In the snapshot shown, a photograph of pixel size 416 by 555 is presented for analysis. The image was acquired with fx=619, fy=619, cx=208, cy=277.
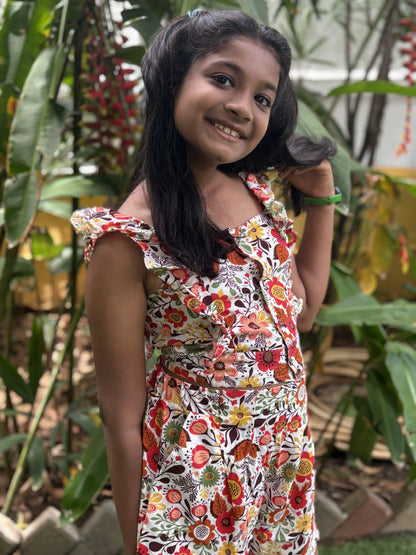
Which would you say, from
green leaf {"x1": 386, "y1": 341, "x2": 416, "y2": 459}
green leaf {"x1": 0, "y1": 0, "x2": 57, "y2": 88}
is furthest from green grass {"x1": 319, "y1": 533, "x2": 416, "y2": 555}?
green leaf {"x1": 0, "y1": 0, "x2": 57, "y2": 88}

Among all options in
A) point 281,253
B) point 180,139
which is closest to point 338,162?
point 281,253

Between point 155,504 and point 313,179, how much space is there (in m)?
0.47

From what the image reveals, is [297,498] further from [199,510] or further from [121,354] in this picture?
[121,354]

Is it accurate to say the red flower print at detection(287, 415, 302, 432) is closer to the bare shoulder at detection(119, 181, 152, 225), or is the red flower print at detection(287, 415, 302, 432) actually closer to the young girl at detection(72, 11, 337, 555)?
the young girl at detection(72, 11, 337, 555)

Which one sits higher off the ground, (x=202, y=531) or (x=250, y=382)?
(x=250, y=382)

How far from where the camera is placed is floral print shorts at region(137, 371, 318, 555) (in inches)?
28.0

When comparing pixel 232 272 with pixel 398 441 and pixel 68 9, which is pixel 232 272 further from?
pixel 398 441

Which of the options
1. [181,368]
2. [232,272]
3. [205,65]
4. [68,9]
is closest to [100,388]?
[181,368]

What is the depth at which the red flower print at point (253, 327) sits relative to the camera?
0.72 meters

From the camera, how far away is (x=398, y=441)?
4.26ft

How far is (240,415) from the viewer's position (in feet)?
2.39

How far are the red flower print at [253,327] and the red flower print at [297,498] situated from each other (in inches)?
9.1

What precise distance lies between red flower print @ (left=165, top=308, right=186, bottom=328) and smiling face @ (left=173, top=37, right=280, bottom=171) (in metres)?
0.18

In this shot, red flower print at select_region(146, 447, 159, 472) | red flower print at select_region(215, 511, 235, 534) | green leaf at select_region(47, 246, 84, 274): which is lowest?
green leaf at select_region(47, 246, 84, 274)
